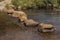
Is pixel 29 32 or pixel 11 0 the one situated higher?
pixel 29 32

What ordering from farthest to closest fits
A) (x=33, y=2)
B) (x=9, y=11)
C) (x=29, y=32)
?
(x=33, y=2)
(x=9, y=11)
(x=29, y=32)

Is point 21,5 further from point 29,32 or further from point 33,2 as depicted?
point 29,32

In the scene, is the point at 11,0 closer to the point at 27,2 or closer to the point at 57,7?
the point at 27,2

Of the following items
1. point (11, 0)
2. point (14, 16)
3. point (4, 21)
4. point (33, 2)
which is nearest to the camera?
point (4, 21)

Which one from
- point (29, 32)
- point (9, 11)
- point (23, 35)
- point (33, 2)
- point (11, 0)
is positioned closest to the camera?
point (23, 35)

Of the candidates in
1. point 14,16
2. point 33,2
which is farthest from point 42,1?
point 14,16

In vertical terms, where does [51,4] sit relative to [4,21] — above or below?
below

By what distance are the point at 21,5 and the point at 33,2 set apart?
276 cm

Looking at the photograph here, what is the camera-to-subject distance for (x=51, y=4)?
3691 centimetres

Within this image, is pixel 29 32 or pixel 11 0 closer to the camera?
pixel 29 32

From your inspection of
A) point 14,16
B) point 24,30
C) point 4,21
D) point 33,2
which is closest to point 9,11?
point 14,16

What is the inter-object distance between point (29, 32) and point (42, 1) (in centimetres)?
2088

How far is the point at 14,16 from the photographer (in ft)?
72.8

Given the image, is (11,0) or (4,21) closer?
(4,21)
